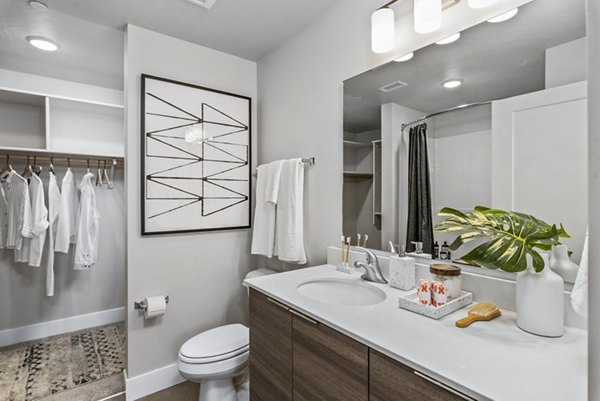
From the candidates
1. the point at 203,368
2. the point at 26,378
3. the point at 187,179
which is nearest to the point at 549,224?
the point at 203,368

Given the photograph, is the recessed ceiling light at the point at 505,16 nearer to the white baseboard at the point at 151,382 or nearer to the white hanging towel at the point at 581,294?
the white hanging towel at the point at 581,294

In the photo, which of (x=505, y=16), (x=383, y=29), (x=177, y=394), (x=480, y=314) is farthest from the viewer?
(x=177, y=394)

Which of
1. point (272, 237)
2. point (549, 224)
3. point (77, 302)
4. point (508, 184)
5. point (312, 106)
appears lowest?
point (77, 302)

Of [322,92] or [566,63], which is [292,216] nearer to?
[322,92]

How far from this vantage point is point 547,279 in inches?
34.9

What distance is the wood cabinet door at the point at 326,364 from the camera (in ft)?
2.97

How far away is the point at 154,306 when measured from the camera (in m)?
1.97

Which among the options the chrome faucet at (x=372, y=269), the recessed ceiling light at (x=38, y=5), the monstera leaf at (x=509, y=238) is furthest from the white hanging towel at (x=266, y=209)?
the recessed ceiling light at (x=38, y=5)

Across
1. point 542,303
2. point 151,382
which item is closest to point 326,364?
point 542,303

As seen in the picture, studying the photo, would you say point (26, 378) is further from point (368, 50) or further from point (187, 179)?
point (368, 50)

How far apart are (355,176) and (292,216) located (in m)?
0.51

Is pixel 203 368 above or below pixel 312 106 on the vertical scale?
below

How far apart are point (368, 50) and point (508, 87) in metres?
0.76

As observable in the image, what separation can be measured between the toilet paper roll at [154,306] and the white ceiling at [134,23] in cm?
186
